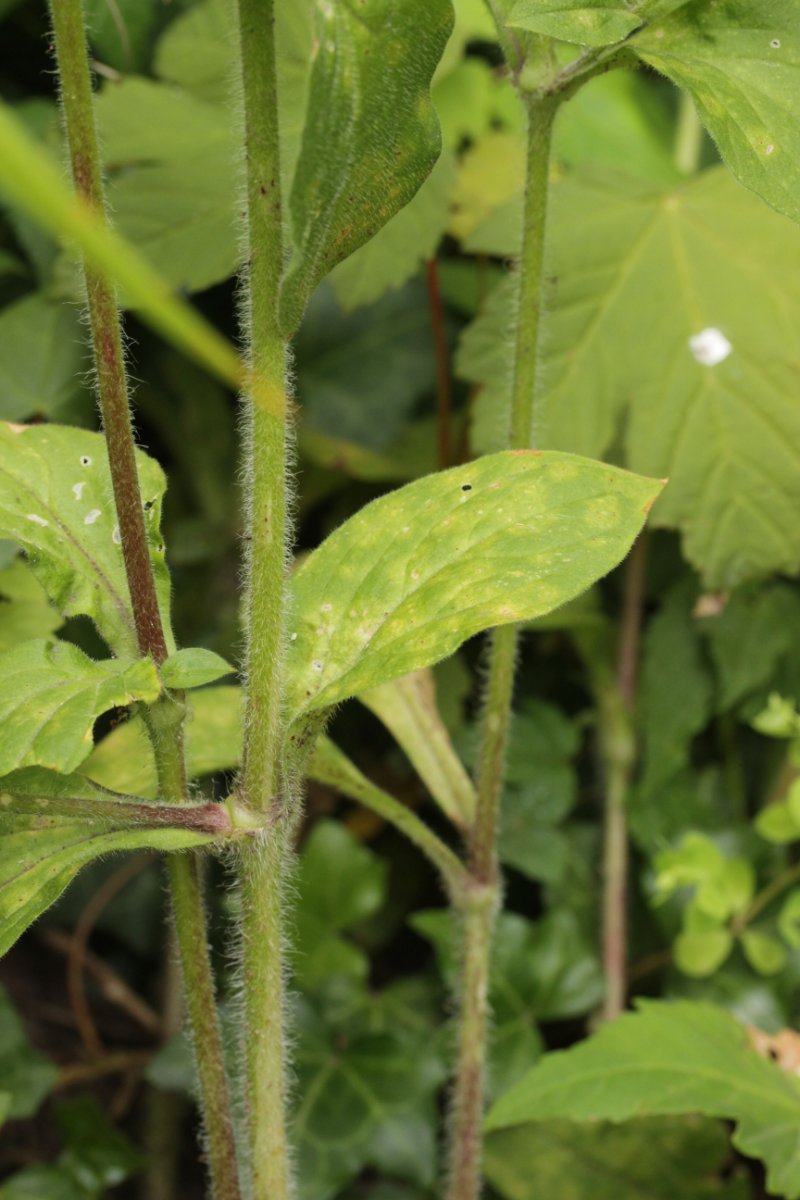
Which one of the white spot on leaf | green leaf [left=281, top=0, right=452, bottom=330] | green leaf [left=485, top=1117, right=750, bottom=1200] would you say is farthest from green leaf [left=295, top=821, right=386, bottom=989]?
green leaf [left=281, top=0, right=452, bottom=330]

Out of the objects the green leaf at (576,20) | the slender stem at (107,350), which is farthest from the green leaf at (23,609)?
the green leaf at (576,20)

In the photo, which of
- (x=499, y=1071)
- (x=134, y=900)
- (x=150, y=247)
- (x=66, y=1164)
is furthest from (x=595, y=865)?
(x=150, y=247)

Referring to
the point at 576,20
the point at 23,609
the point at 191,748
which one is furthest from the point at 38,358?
the point at 576,20

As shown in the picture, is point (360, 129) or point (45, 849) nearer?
point (360, 129)

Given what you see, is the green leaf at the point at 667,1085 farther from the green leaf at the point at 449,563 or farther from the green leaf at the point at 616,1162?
the green leaf at the point at 449,563

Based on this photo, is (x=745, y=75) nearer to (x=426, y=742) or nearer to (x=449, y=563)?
(x=449, y=563)

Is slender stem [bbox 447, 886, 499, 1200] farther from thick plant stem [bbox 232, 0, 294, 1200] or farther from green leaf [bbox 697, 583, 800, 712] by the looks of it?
green leaf [bbox 697, 583, 800, 712]
